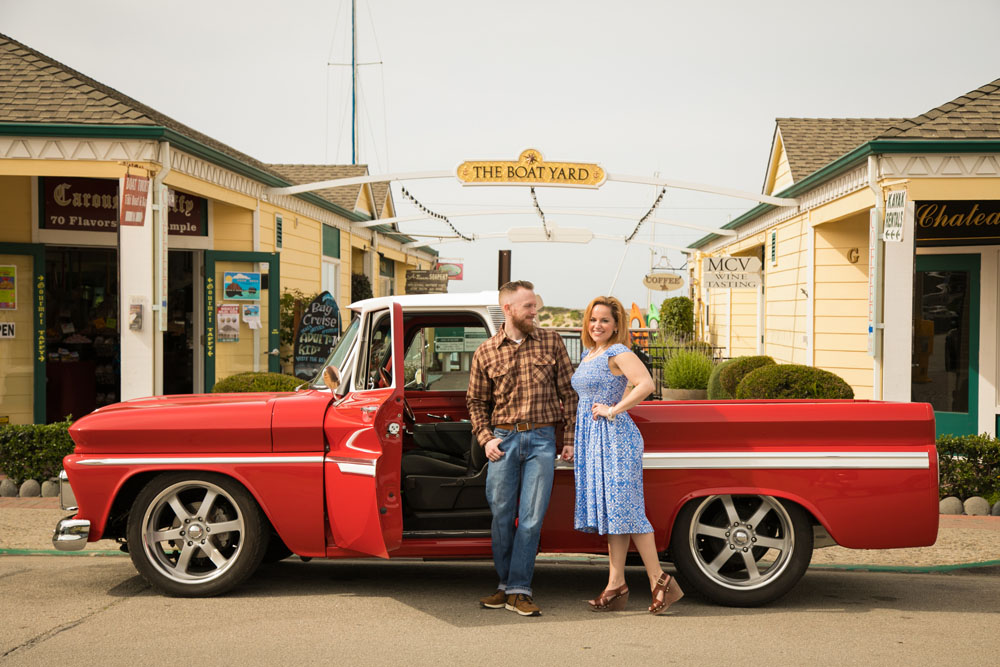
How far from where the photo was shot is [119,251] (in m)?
11.0

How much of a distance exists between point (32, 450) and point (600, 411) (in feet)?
22.5

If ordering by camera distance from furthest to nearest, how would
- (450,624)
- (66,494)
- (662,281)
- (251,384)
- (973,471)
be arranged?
(662,281) < (251,384) < (973,471) < (66,494) < (450,624)

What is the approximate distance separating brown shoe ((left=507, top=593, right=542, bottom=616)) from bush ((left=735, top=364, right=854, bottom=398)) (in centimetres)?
690

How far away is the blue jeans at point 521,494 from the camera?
549cm

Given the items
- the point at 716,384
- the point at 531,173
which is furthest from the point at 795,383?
the point at 531,173

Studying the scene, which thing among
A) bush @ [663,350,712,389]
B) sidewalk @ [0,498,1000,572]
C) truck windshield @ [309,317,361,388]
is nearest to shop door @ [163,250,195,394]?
sidewalk @ [0,498,1000,572]

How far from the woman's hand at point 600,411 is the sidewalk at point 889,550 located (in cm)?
230

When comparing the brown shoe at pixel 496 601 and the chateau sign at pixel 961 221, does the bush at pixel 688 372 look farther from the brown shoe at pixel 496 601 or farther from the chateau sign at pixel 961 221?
the brown shoe at pixel 496 601

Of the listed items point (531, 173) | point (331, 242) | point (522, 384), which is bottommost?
point (522, 384)

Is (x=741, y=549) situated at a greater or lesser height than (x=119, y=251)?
lesser

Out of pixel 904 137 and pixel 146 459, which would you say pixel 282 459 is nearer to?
pixel 146 459

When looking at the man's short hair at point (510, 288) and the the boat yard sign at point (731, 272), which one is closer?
the man's short hair at point (510, 288)

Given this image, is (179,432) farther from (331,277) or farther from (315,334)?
(331,277)

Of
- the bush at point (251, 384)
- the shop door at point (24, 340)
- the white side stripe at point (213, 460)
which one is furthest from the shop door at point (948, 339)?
the shop door at point (24, 340)
